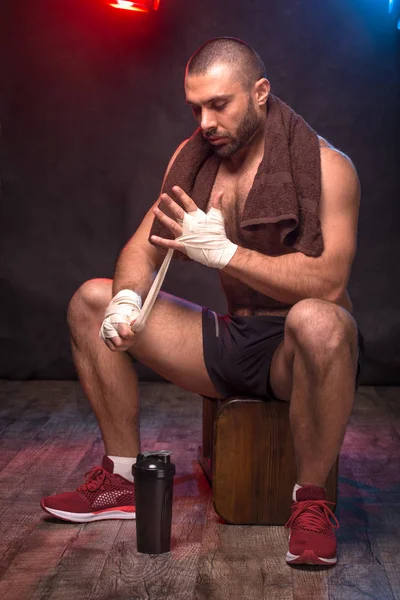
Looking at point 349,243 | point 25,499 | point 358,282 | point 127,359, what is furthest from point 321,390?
point 358,282

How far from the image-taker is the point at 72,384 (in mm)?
4305

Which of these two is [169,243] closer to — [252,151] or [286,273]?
[286,273]

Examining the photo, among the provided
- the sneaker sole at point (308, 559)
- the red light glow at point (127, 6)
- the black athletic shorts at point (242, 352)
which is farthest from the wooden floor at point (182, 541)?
the red light glow at point (127, 6)

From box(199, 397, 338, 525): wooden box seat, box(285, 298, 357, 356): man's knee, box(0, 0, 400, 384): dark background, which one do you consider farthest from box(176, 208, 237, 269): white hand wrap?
box(0, 0, 400, 384): dark background

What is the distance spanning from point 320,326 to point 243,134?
0.62 meters

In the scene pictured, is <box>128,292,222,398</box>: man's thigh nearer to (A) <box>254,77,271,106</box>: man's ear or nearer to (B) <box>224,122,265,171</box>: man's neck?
(B) <box>224,122,265,171</box>: man's neck

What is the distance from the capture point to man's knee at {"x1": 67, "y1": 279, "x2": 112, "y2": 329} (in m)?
2.33

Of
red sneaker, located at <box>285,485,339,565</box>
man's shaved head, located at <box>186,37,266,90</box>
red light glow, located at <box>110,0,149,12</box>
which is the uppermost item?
red light glow, located at <box>110,0,149,12</box>

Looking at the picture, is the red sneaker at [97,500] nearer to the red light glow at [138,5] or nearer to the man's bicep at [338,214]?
the man's bicep at [338,214]

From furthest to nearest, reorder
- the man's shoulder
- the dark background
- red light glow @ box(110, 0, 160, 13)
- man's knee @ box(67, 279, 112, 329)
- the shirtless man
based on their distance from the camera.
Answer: the dark background
red light glow @ box(110, 0, 160, 13)
man's knee @ box(67, 279, 112, 329)
the man's shoulder
the shirtless man

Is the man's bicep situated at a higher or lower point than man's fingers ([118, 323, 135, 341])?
higher

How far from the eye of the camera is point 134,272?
2.35 m

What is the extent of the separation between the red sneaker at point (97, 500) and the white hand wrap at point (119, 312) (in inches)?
14.9

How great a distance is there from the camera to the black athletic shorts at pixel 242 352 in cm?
223
